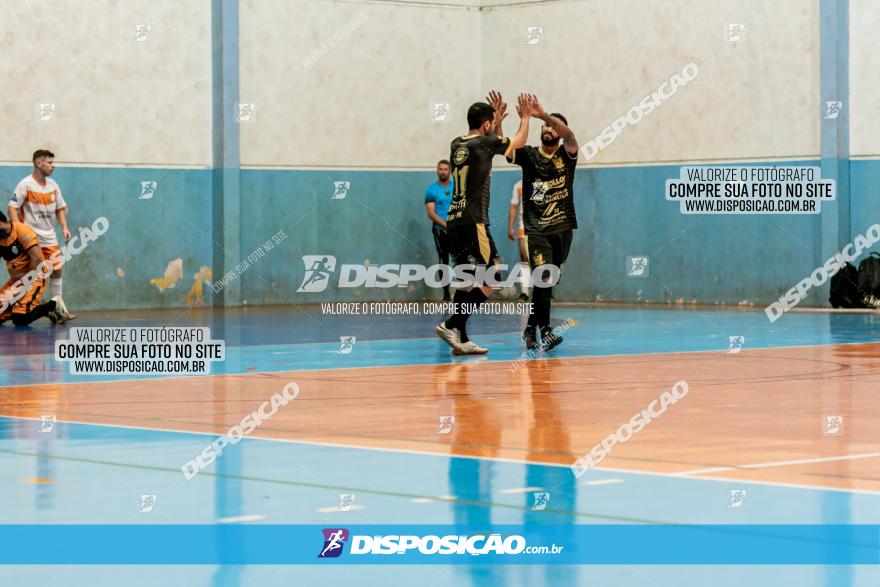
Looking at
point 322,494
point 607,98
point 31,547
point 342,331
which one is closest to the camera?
point 31,547

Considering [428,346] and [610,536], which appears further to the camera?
[428,346]

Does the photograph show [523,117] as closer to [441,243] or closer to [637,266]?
[441,243]

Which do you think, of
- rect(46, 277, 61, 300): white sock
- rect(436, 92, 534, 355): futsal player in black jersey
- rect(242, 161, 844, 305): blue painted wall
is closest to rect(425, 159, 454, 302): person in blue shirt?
rect(242, 161, 844, 305): blue painted wall

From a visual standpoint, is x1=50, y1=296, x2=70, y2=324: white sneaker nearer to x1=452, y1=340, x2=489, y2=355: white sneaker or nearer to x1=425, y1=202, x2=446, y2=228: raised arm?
x1=425, y1=202, x2=446, y2=228: raised arm

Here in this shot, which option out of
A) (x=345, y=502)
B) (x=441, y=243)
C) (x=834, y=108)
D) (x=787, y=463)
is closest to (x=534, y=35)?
(x=441, y=243)

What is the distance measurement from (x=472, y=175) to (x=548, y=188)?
839 mm

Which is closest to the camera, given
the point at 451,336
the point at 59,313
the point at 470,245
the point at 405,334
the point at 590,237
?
the point at 470,245

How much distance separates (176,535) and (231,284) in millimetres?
19543

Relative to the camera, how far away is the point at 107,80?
23562 millimetres

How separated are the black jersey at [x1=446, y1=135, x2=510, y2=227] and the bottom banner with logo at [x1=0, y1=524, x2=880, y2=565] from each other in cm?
866

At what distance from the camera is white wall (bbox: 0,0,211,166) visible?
22.6 meters

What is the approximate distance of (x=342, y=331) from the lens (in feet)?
61.8

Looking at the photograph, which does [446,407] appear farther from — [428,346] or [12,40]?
[12,40]

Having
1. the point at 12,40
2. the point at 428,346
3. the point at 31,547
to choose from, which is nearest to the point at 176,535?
the point at 31,547
